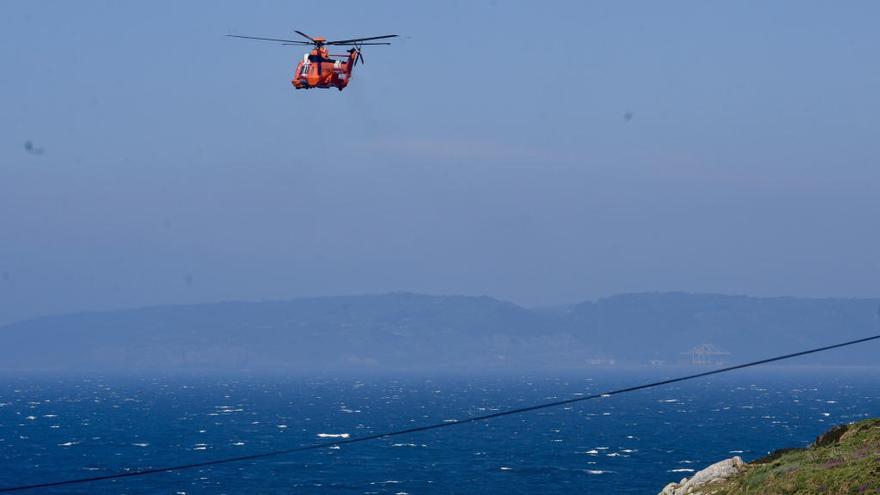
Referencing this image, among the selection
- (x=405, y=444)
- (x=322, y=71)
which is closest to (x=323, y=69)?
(x=322, y=71)

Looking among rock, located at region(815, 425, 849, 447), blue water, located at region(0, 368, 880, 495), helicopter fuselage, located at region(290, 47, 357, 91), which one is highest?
helicopter fuselage, located at region(290, 47, 357, 91)

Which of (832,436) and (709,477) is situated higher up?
(832,436)

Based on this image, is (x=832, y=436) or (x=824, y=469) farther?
(x=832, y=436)

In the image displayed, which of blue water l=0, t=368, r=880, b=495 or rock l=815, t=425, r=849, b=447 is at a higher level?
rock l=815, t=425, r=849, b=447

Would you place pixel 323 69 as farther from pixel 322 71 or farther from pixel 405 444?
pixel 405 444

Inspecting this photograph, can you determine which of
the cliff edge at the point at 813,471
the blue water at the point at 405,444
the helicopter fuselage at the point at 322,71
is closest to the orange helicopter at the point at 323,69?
the helicopter fuselage at the point at 322,71

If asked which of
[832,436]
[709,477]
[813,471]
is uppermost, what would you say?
[832,436]

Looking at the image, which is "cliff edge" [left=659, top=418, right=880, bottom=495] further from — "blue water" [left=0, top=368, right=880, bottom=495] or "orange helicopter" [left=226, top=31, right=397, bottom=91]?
"blue water" [left=0, top=368, right=880, bottom=495]

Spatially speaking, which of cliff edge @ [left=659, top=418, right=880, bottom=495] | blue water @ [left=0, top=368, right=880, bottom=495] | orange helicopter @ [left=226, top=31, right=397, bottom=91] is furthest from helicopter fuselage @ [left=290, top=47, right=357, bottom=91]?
blue water @ [left=0, top=368, right=880, bottom=495]

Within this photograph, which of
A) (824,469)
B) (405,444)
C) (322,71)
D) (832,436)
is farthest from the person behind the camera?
(405,444)
